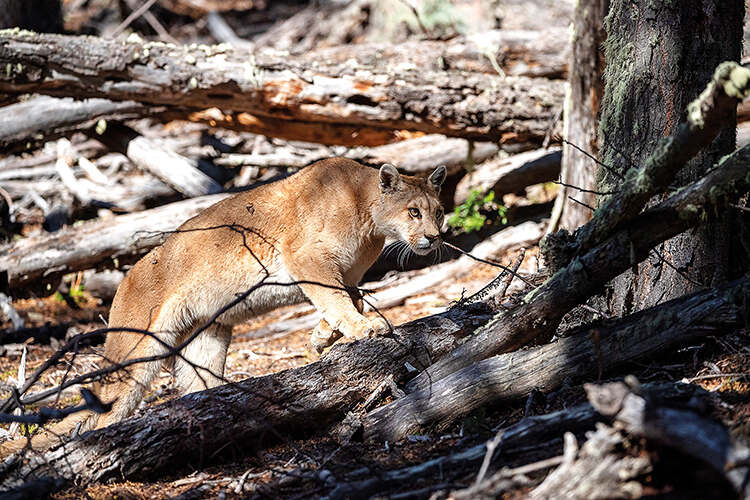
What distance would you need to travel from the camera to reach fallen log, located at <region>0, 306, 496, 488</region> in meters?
3.85

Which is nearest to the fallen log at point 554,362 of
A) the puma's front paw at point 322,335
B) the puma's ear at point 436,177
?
the puma's front paw at point 322,335

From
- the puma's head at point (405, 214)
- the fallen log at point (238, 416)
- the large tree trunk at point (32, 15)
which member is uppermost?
the large tree trunk at point (32, 15)

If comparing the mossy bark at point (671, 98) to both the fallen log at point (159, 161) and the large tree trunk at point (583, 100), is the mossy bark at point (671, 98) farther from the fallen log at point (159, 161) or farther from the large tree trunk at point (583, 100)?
the fallen log at point (159, 161)

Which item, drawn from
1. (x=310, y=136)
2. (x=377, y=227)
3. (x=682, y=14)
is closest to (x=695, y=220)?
(x=682, y=14)

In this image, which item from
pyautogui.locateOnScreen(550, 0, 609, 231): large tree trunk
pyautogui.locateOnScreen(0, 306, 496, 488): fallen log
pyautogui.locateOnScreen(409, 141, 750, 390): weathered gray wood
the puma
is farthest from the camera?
pyautogui.locateOnScreen(550, 0, 609, 231): large tree trunk

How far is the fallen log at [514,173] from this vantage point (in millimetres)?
9062

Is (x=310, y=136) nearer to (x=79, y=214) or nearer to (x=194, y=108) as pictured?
(x=194, y=108)

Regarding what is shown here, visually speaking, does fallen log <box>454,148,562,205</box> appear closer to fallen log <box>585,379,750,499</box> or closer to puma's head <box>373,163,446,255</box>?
puma's head <box>373,163,446,255</box>

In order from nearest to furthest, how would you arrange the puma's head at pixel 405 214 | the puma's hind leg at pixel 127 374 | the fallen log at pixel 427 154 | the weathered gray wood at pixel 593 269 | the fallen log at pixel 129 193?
the weathered gray wood at pixel 593 269, the puma's hind leg at pixel 127 374, the puma's head at pixel 405 214, the fallen log at pixel 427 154, the fallen log at pixel 129 193

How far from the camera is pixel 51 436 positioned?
5.02m

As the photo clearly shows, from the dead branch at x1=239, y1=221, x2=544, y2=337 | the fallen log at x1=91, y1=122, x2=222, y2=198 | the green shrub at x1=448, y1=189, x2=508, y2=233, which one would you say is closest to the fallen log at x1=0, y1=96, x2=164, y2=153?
the fallen log at x1=91, y1=122, x2=222, y2=198

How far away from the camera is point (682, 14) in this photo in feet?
14.5

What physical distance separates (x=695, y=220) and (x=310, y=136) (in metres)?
5.89

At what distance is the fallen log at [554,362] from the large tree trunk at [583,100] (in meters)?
3.50
